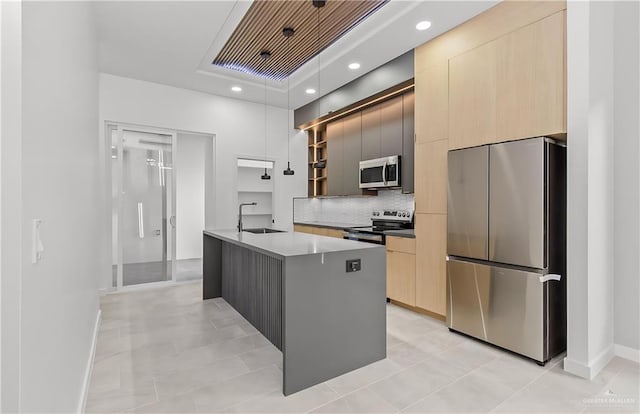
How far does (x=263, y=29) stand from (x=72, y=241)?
110 inches

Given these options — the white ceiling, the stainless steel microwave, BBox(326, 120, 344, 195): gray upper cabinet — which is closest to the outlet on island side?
the stainless steel microwave

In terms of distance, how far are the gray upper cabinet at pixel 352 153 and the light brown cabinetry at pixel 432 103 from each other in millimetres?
1470

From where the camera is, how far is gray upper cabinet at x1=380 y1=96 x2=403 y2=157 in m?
4.30

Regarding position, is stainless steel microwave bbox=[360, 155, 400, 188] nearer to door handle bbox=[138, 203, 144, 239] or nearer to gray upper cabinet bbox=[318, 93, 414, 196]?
gray upper cabinet bbox=[318, 93, 414, 196]

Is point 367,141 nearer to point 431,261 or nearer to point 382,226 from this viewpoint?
point 382,226

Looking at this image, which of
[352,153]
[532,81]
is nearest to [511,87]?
[532,81]

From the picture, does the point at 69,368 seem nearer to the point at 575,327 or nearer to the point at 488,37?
the point at 575,327

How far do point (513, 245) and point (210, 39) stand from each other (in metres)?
3.64

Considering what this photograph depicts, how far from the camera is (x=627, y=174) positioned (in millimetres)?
2693

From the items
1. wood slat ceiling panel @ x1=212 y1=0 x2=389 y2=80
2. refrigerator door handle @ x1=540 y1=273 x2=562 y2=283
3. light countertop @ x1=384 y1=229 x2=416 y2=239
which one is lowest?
refrigerator door handle @ x1=540 y1=273 x2=562 y2=283

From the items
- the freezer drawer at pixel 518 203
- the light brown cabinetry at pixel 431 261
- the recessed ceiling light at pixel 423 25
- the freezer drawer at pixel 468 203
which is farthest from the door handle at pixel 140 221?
the freezer drawer at pixel 518 203

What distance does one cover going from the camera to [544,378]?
233cm

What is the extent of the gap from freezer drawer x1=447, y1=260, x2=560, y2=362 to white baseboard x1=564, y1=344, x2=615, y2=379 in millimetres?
145

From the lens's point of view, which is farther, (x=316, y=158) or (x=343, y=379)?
(x=316, y=158)
